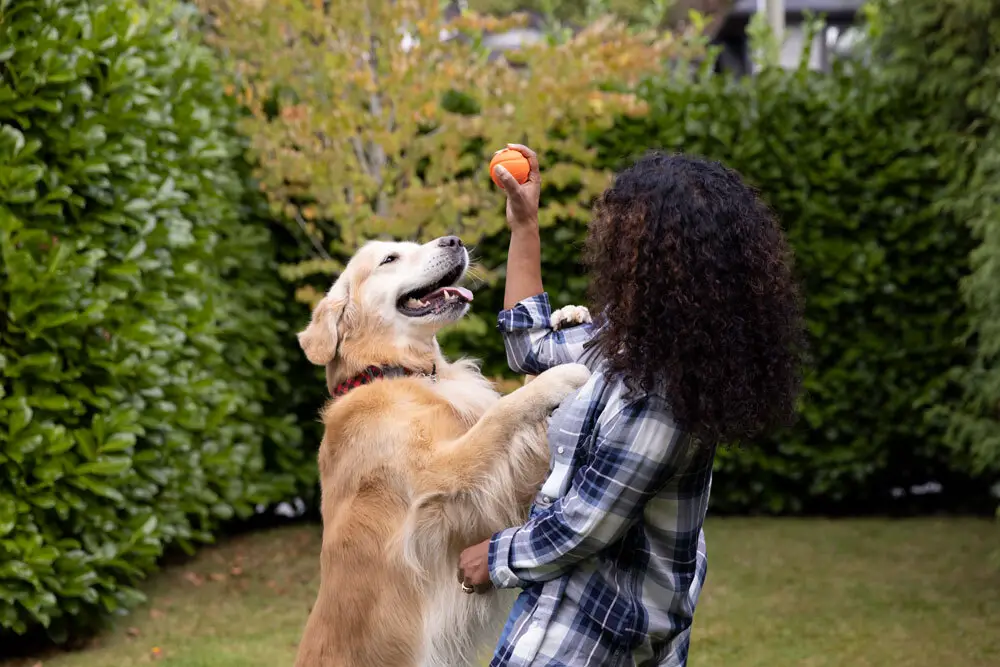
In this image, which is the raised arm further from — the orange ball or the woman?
the woman

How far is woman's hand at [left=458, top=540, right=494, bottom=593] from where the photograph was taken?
2463mm

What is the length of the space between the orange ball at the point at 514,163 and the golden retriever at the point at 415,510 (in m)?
0.51

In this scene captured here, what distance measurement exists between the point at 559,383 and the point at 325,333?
1.12 m

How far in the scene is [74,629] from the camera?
221 inches

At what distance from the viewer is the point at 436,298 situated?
12.4 feet

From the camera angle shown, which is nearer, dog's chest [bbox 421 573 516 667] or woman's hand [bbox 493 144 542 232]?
woman's hand [bbox 493 144 542 232]

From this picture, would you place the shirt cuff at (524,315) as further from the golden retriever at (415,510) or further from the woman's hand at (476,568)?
the woman's hand at (476,568)

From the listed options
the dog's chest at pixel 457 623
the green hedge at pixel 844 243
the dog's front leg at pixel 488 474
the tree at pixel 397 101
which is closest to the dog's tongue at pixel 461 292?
the dog's front leg at pixel 488 474

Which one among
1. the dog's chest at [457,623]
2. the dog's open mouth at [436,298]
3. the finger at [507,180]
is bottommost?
the dog's chest at [457,623]

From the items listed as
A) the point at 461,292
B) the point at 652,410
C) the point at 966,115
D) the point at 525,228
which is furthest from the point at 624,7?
the point at 652,410

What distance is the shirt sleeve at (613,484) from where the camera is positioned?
86.3 inches

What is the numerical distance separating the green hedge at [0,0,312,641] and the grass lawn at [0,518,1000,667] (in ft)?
1.18

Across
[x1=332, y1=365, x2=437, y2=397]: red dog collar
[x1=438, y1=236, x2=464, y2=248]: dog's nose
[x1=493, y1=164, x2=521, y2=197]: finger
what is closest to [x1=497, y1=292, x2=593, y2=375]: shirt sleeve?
[x1=493, y1=164, x2=521, y2=197]: finger

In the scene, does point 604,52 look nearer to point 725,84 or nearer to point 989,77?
point 725,84
